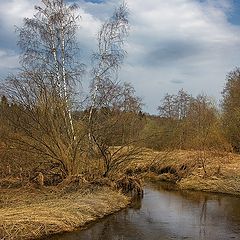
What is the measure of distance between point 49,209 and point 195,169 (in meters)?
13.4

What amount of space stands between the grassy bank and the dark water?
2.29 m

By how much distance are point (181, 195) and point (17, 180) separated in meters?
7.64

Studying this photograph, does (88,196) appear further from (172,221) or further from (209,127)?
(209,127)

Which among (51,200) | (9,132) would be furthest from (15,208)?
(9,132)

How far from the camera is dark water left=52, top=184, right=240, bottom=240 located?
39.0ft

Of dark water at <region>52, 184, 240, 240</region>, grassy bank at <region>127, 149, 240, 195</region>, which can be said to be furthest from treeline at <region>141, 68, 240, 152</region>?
dark water at <region>52, 184, 240, 240</region>

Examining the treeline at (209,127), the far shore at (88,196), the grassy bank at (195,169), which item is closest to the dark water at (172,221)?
the far shore at (88,196)

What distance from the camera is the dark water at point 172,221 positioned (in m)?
11.9

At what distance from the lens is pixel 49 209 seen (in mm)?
12711

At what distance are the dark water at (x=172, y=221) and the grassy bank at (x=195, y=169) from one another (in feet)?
7.52

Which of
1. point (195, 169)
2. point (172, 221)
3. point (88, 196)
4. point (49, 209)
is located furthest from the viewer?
point (195, 169)

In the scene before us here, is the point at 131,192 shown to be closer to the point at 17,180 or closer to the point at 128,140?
the point at 128,140

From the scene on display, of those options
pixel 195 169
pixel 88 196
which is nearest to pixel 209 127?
pixel 195 169

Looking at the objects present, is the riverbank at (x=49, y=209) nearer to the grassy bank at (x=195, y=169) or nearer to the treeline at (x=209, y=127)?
the grassy bank at (x=195, y=169)
